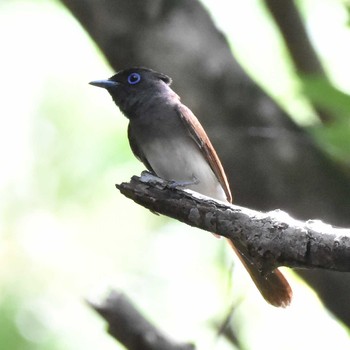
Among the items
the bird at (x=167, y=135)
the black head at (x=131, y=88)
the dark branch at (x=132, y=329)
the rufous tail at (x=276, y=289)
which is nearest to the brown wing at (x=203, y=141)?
the bird at (x=167, y=135)

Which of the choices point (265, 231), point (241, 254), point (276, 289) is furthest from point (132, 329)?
point (241, 254)

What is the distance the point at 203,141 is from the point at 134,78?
0.55 metres

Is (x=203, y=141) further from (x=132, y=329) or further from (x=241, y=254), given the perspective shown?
(x=132, y=329)

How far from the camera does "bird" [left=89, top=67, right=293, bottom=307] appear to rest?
430cm

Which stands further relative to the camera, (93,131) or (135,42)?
(93,131)

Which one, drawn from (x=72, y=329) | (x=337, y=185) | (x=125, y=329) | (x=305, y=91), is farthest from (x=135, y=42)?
(x=72, y=329)

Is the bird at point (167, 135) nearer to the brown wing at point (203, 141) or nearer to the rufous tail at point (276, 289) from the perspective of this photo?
the brown wing at point (203, 141)

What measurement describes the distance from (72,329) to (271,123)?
9.52 ft

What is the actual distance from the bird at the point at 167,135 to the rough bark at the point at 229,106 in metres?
0.06

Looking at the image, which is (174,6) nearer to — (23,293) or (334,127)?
(334,127)

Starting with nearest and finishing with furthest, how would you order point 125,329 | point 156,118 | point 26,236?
point 125,329 < point 156,118 < point 26,236

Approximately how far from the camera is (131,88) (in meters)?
4.71

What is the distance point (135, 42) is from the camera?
4.23m

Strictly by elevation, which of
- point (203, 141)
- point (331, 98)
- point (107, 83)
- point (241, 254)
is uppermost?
point (107, 83)
